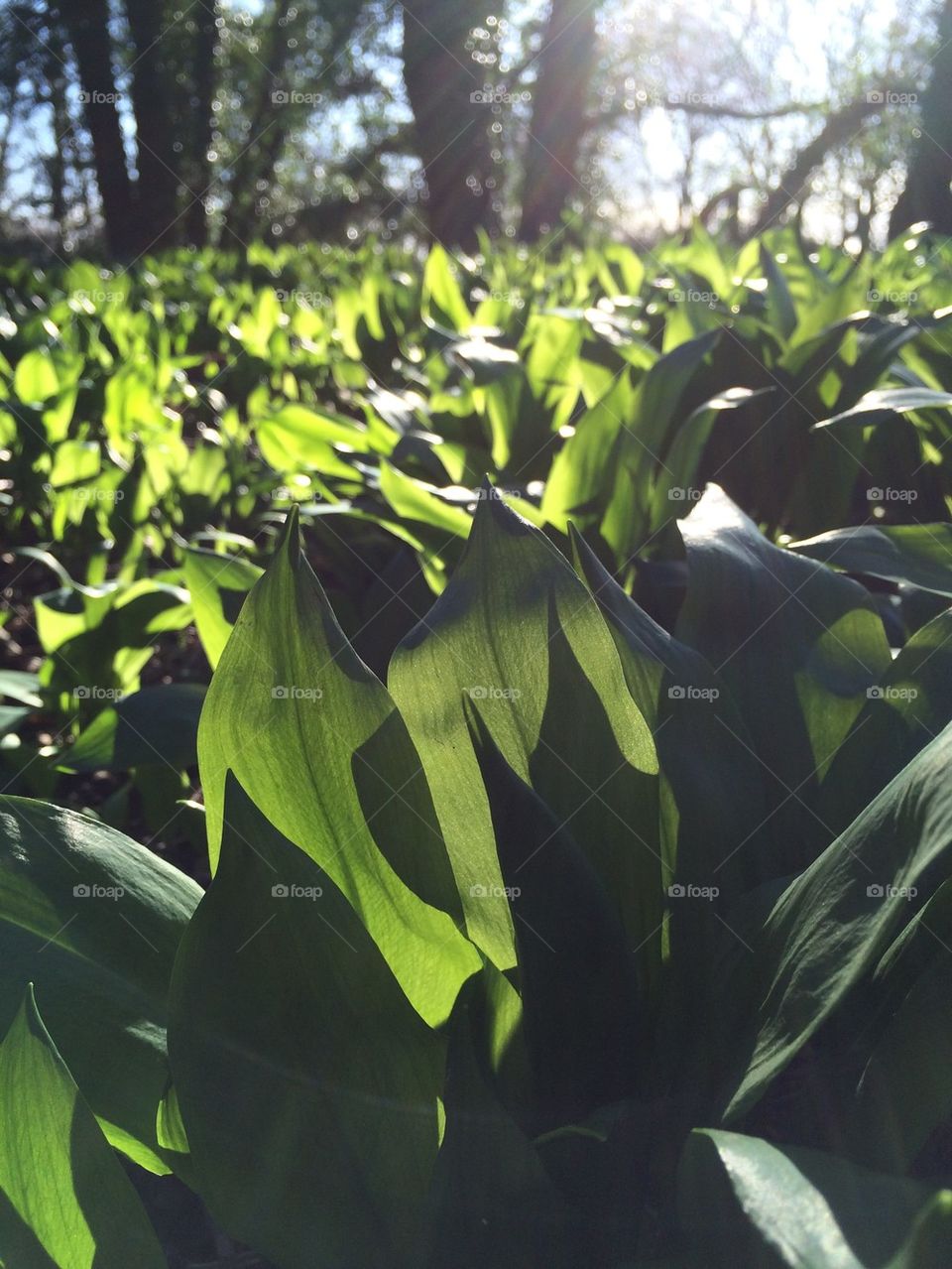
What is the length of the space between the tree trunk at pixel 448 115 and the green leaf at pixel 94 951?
580 cm

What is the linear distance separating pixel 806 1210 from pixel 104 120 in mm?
11148

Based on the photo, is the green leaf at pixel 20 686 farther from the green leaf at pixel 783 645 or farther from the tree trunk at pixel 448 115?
the tree trunk at pixel 448 115

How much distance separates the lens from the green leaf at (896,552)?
3.43 feet

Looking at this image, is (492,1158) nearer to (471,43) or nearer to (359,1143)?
(359,1143)

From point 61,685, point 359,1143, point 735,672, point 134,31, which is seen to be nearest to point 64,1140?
point 359,1143

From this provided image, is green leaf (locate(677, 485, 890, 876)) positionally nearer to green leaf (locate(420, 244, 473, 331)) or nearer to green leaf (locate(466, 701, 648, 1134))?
green leaf (locate(466, 701, 648, 1134))

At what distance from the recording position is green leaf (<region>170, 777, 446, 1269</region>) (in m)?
0.60

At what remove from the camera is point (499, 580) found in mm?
758

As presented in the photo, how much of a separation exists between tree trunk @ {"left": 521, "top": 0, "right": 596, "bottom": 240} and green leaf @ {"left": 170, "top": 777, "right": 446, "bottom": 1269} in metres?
6.81

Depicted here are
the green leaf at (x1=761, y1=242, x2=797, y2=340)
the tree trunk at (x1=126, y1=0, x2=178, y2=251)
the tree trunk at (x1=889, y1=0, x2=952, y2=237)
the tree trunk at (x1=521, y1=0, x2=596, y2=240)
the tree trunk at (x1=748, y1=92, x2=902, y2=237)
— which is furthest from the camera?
the tree trunk at (x1=748, y1=92, x2=902, y2=237)

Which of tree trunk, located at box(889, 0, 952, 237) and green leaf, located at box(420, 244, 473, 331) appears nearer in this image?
green leaf, located at box(420, 244, 473, 331)

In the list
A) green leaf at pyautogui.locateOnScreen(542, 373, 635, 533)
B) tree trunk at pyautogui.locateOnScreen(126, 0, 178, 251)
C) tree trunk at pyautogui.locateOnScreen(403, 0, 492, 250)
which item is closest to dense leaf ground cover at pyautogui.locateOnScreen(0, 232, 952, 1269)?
green leaf at pyautogui.locateOnScreen(542, 373, 635, 533)

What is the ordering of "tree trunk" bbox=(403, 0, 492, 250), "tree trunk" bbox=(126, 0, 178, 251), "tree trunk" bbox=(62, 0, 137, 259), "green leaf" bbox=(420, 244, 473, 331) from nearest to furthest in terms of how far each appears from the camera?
"green leaf" bbox=(420, 244, 473, 331), "tree trunk" bbox=(403, 0, 492, 250), "tree trunk" bbox=(62, 0, 137, 259), "tree trunk" bbox=(126, 0, 178, 251)

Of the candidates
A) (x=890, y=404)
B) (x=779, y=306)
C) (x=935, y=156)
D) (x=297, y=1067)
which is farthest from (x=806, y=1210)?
(x=935, y=156)
